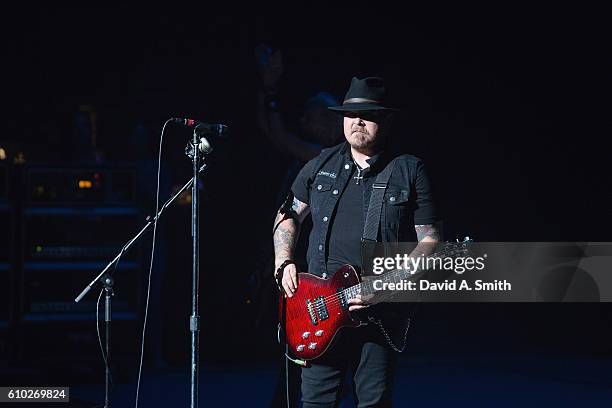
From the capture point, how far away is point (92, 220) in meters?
7.21

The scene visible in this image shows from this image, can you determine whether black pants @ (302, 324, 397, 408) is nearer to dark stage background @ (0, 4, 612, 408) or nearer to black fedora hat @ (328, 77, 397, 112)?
black fedora hat @ (328, 77, 397, 112)

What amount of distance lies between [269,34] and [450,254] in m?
5.37

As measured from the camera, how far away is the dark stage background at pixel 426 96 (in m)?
8.34

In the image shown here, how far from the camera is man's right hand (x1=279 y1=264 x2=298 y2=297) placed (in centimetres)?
388

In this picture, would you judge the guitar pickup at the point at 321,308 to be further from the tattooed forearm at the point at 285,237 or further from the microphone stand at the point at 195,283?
the microphone stand at the point at 195,283

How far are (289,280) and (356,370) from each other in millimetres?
512

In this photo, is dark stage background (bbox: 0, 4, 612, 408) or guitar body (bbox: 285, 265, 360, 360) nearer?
guitar body (bbox: 285, 265, 360, 360)

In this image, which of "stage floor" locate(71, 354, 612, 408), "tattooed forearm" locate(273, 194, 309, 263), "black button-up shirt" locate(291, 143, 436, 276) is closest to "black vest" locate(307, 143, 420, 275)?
"black button-up shirt" locate(291, 143, 436, 276)

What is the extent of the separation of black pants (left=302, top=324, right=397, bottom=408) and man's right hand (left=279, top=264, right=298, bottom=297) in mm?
326

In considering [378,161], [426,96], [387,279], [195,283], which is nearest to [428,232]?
[387,279]

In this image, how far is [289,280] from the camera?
3902 mm

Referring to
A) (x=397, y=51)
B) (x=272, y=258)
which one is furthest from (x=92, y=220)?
(x=397, y=51)

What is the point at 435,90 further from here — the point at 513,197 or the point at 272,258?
the point at 272,258

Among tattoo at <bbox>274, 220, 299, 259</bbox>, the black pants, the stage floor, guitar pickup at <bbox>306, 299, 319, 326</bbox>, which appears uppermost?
tattoo at <bbox>274, 220, 299, 259</bbox>
